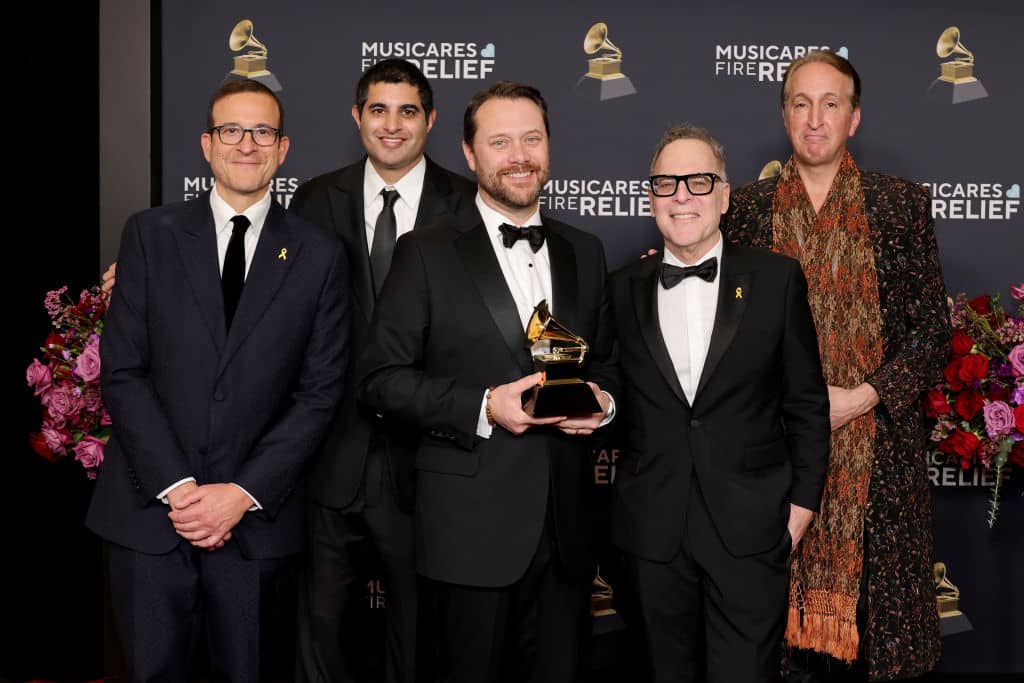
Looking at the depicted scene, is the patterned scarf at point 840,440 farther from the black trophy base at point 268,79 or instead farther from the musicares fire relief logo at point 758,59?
the black trophy base at point 268,79

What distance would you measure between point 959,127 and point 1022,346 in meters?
1.45

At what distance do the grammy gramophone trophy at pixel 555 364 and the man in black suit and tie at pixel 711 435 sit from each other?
1.31ft

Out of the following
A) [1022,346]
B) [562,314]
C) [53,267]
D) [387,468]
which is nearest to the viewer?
[562,314]

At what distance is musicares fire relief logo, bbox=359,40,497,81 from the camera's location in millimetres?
4668

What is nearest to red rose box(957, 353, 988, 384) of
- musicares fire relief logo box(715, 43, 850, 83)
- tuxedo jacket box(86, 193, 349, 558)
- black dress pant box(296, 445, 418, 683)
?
musicares fire relief logo box(715, 43, 850, 83)

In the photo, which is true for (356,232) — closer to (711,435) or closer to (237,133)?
(237,133)

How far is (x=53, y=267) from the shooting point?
4.56 meters

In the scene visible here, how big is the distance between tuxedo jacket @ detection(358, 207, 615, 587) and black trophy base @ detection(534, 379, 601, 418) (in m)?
0.19

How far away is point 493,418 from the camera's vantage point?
2.64 meters

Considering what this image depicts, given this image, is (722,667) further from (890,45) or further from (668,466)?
(890,45)

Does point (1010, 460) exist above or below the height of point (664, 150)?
below

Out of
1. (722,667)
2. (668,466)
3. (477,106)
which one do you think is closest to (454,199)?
(477,106)

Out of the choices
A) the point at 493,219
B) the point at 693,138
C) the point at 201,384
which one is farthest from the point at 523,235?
the point at 201,384

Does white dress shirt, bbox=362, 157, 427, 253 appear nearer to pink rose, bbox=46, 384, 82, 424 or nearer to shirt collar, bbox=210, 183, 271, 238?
shirt collar, bbox=210, 183, 271, 238
